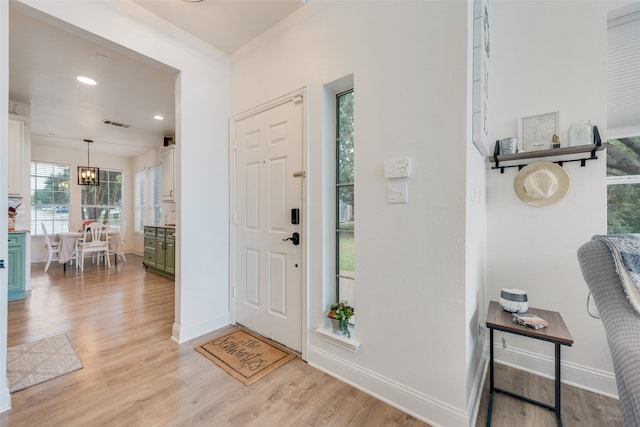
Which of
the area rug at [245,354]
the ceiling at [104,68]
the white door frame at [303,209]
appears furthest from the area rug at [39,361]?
the ceiling at [104,68]

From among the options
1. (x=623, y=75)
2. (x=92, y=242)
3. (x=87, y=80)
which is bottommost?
(x=92, y=242)

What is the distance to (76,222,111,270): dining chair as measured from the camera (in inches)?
213

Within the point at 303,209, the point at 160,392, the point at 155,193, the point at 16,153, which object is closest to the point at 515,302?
the point at 303,209

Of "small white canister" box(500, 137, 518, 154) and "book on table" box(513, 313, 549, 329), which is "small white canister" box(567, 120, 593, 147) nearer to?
"small white canister" box(500, 137, 518, 154)

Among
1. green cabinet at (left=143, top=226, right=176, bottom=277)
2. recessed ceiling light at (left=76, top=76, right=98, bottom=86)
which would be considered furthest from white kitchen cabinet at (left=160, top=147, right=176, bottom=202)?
recessed ceiling light at (left=76, top=76, right=98, bottom=86)

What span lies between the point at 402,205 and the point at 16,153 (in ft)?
17.7

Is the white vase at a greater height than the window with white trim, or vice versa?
the window with white trim

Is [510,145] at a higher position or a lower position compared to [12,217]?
higher

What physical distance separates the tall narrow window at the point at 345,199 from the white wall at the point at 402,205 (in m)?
0.10

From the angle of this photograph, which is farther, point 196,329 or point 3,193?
point 196,329

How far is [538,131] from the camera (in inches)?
77.2

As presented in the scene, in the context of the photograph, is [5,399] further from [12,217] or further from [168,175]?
[168,175]

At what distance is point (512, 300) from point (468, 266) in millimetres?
556

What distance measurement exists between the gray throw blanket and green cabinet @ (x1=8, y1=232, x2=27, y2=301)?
6.02 metres
